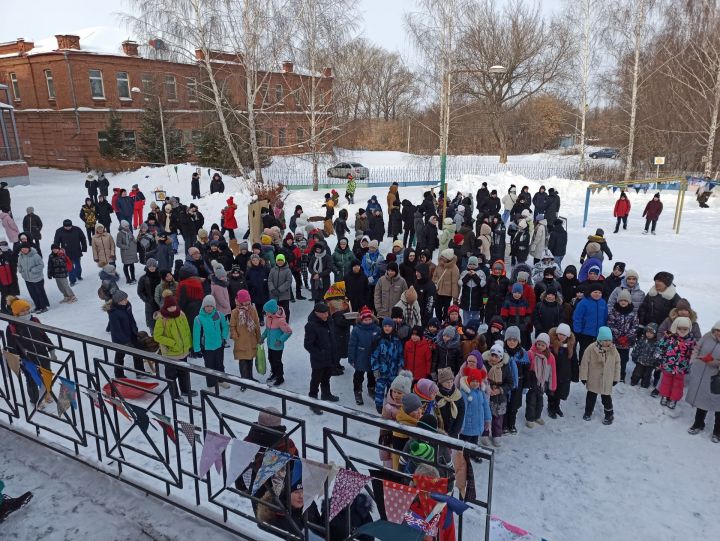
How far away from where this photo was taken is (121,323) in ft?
23.5

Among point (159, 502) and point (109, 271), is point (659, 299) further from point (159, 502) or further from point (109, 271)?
point (109, 271)

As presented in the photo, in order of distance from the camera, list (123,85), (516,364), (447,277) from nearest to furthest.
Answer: (516,364) → (447,277) → (123,85)

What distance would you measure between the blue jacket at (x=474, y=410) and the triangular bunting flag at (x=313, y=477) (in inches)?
115

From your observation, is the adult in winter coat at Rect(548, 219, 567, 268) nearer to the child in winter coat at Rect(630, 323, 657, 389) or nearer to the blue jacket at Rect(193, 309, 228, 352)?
the child in winter coat at Rect(630, 323, 657, 389)

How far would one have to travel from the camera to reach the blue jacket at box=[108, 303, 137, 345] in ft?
23.3

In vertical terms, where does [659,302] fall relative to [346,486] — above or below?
below

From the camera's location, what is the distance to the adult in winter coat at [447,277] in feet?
30.0

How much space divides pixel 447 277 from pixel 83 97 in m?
32.6

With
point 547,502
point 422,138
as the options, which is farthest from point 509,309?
point 422,138

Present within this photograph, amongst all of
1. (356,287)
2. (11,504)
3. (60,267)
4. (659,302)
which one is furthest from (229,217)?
(11,504)

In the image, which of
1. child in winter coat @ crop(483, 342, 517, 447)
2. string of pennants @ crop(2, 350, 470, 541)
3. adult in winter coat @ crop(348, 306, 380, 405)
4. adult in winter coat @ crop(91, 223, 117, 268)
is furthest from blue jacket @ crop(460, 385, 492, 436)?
adult in winter coat @ crop(91, 223, 117, 268)

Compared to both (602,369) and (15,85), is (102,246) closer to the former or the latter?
(602,369)

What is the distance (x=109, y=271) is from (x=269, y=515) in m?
6.55

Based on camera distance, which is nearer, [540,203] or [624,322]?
[624,322]
